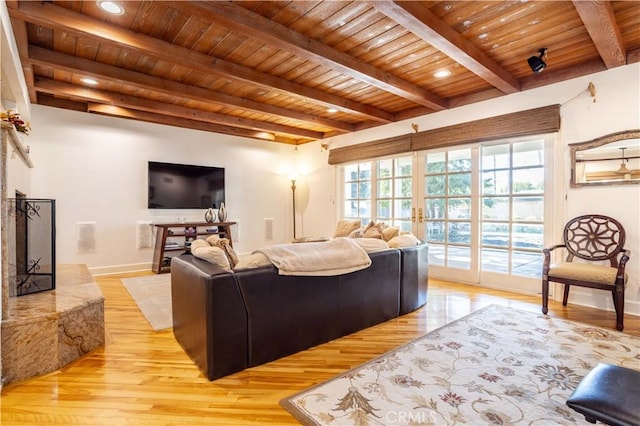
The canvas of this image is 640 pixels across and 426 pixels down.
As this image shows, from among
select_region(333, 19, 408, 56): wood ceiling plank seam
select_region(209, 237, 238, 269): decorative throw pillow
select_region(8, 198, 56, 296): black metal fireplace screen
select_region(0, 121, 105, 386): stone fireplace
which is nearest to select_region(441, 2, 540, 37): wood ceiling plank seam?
select_region(333, 19, 408, 56): wood ceiling plank seam

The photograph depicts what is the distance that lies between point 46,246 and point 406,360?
3040 millimetres

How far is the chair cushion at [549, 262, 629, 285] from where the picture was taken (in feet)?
9.09

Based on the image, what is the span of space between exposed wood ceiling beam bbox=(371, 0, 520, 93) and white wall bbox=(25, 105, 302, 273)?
4.37 meters

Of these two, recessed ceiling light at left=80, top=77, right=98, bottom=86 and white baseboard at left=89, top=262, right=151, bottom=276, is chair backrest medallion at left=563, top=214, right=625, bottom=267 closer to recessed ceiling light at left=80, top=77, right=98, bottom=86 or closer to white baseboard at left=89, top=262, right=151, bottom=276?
recessed ceiling light at left=80, top=77, right=98, bottom=86

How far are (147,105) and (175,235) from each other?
1.96 meters

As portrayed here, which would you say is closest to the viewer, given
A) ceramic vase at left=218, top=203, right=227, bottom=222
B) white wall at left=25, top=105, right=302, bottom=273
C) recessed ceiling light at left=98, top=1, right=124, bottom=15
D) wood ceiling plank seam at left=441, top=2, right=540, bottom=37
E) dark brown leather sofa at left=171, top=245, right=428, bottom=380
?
dark brown leather sofa at left=171, top=245, right=428, bottom=380

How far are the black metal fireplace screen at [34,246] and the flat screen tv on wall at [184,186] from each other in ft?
8.33

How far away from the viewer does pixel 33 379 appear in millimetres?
1933

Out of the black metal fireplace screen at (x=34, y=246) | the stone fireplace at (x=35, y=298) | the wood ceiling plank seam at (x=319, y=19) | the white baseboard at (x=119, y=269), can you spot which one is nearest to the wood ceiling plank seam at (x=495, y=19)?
the wood ceiling plank seam at (x=319, y=19)

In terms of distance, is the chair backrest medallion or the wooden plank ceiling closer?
the wooden plank ceiling

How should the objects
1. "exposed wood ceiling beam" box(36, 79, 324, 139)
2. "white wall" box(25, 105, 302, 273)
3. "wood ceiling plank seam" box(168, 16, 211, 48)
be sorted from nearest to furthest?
1. "wood ceiling plank seam" box(168, 16, 211, 48)
2. "exposed wood ceiling beam" box(36, 79, 324, 139)
3. "white wall" box(25, 105, 302, 273)

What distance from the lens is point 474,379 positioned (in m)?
1.92

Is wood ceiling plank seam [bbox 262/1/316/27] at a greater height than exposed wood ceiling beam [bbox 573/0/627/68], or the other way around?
wood ceiling plank seam [bbox 262/1/316/27]

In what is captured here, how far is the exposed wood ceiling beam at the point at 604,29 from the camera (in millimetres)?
2246
